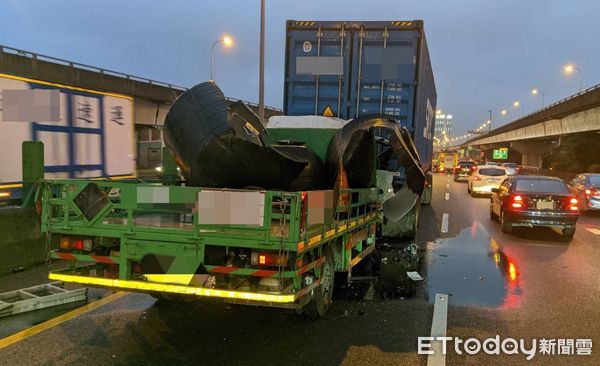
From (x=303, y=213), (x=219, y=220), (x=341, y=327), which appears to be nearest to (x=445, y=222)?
(x=341, y=327)

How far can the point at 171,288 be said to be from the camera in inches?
157

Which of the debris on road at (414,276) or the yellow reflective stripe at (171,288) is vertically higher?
the yellow reflective stripe at (171,288)

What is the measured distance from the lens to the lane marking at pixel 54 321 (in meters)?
4.35

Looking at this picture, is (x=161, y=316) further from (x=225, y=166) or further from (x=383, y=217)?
(x=383, y=217)

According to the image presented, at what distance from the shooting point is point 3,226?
6777mm

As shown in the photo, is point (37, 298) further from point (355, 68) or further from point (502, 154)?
point (502, 154)

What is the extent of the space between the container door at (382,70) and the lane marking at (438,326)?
509 cm

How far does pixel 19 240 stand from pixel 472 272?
6.97 m

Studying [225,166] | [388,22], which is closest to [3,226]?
[225,166]

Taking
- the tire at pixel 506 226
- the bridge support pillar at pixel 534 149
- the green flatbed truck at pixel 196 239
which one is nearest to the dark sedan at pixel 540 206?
the tire at pixel 506 226

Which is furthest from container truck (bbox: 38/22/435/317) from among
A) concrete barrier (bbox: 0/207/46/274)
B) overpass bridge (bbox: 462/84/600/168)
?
overpass bridge (bbox: 462/84/600/168)

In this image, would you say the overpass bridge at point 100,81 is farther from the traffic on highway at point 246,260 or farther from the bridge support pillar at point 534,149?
the bridge support pillar at point 534,149

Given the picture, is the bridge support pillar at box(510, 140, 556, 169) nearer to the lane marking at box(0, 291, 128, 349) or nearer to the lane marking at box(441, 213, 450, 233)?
the lane marking at box(441, 213, 450, 233)

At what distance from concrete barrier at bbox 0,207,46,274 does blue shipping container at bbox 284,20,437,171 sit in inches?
215
